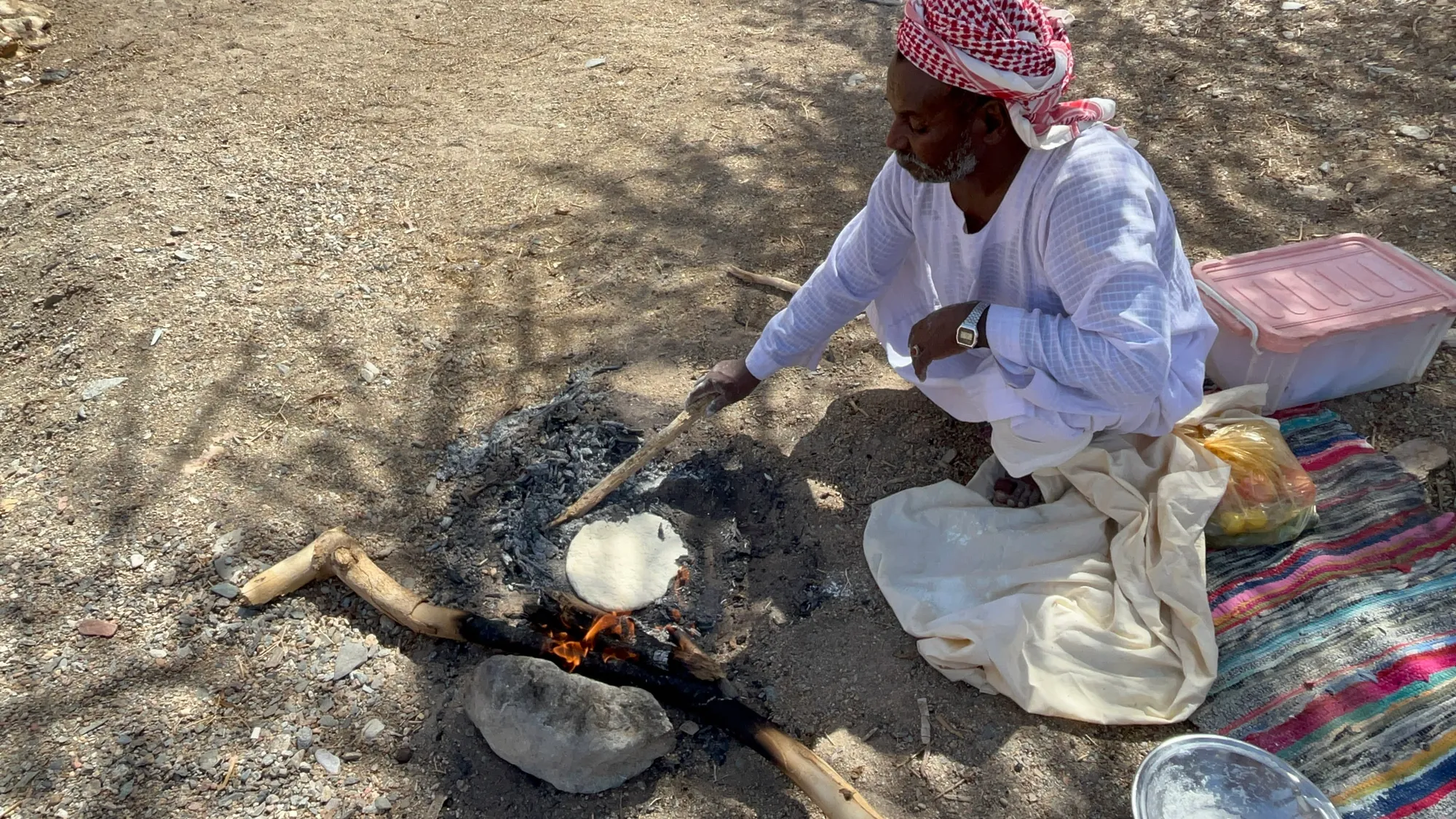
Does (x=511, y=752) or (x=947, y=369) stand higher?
(x=947, y=369)

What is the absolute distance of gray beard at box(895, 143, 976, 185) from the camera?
2.09 meters

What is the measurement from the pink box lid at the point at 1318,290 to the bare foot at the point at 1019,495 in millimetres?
775

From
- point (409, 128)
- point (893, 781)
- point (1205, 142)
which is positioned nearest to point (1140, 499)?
point (893, 781)

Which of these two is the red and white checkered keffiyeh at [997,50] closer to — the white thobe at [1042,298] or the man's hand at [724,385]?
the white thobe at [1042,298]

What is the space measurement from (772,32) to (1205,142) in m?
2.47

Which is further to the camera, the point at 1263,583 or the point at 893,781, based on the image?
the point at 1263,583

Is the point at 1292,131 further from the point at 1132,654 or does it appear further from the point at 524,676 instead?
the point at 524,676

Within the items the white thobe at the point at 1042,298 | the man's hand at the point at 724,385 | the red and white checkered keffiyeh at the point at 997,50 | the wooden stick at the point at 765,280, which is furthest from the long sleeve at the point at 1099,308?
the wooden stick at the point at 765,280

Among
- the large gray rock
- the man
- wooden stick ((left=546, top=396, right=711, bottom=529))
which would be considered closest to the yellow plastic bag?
the man

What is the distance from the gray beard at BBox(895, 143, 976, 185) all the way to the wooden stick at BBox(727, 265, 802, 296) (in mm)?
1289

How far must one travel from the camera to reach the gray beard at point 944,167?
2.09 meters

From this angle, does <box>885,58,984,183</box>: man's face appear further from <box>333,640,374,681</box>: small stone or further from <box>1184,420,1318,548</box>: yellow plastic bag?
<box>333,640,374,681</box>: small stone

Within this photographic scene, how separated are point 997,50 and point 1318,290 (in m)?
1.51

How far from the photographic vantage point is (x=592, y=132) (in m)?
4.52
